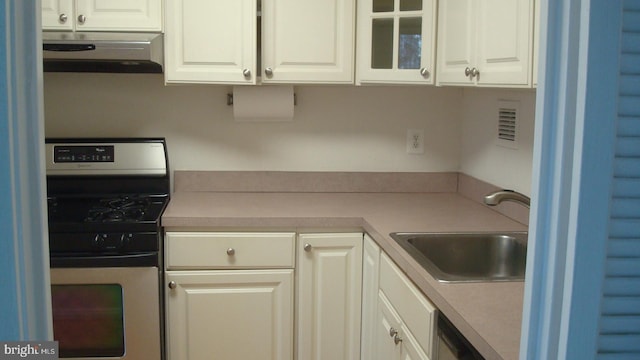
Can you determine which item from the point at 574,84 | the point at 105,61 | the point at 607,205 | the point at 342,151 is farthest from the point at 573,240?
the point at 342,151

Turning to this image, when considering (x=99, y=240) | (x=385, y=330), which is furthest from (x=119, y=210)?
(x=385, y=330)

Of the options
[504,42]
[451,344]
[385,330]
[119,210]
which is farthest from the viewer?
[119,210]

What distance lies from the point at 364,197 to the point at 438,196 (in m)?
0.35

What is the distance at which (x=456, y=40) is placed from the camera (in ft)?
7.66

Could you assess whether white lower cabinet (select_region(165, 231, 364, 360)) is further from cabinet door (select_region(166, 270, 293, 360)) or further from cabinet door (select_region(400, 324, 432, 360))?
cabinet door (select_region(400, 324, 432, 360))

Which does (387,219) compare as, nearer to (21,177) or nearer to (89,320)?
(89,320)

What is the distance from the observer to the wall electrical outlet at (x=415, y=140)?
3.01 m

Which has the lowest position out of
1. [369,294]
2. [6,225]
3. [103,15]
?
[369,294]

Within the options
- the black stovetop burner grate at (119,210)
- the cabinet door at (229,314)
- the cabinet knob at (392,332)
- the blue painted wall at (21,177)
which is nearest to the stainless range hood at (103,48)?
the black stovetop burner grate at (119,210)

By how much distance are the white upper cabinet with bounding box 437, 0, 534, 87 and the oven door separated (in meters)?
1.32

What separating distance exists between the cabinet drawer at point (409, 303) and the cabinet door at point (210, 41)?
0.98 meters

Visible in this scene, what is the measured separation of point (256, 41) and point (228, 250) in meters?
0.84

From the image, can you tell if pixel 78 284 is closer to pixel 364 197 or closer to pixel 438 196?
pixel 364 197

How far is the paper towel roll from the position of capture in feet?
9.06
